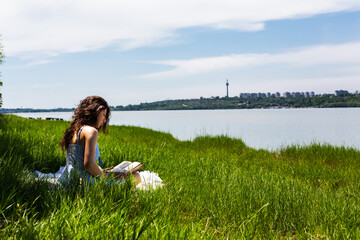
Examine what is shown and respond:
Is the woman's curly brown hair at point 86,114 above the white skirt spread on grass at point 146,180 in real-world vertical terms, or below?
above

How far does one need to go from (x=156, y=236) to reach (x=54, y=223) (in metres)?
0.89

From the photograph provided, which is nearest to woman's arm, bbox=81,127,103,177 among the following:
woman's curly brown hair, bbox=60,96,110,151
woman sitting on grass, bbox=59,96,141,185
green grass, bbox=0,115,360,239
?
woman sitting on grass, bbox=59,96,141,185

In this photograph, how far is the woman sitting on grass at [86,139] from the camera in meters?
4.76

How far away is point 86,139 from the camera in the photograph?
480 centimetres

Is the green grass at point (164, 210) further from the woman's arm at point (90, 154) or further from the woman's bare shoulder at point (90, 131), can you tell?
the woman's bare shoulder at point (90, 131)

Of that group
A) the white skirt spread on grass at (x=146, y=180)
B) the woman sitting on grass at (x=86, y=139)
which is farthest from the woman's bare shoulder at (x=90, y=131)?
the white skirt spread on grass at (x=146, y=180)

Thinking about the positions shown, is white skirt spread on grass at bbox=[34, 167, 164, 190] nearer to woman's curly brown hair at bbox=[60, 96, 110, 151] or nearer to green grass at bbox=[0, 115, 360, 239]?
green grass at bbox=[0, 115, 360, 239]

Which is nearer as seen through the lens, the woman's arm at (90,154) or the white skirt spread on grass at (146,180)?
the white skirt spread on grass at (146,180)

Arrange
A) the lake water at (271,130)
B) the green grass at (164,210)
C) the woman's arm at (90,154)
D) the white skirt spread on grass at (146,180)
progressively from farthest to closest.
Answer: the lake water at (271,130), the woman's arm at (90,154), the white skirt spread on grass at (146,180), the green grass at (164,210)

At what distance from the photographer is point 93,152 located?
4762 mm

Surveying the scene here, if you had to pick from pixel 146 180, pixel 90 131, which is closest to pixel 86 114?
pixel 90 131

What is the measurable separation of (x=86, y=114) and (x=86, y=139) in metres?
0.45

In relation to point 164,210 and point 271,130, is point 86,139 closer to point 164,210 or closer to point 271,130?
point 164,210

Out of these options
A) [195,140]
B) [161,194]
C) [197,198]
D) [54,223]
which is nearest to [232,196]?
[197,198]
